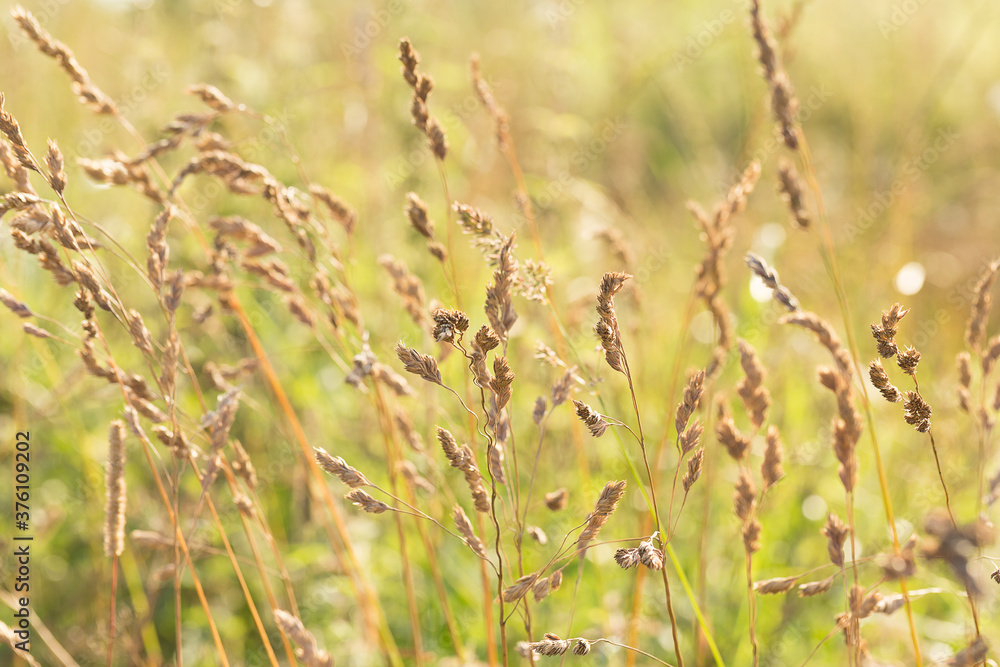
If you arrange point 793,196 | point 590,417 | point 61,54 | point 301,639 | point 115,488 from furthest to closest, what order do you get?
point 793,196 < point 61,54 < point 115,488 < point 301,639 < point 590,417

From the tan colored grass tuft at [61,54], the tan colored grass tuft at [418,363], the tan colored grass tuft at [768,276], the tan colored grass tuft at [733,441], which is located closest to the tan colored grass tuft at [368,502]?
the tan colored grass tuft at [418,363]

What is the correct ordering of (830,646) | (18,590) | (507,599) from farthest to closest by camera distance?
(830,646) → (18,590) → (507,599)

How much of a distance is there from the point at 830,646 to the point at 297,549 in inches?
55.8

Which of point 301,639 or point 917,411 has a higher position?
point 917,411

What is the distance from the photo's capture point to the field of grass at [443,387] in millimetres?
968

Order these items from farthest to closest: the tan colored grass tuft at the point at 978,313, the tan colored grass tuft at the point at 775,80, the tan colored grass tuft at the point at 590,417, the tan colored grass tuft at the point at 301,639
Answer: the tan colored grass tuft at the point at 775,80 → the tan colored grass tuft at the point at 978,313 → the tan colored grass tuft at the point at 301,639 → the tan colored grass tuft at the point at 590,417

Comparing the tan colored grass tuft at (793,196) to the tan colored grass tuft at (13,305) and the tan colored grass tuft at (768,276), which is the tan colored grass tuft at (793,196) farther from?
the tan colored grass tuft at (13,305)

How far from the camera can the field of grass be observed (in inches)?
38.1

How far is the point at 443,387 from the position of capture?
33.0 inches

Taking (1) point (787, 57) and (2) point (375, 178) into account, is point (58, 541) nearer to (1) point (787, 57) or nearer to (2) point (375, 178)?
(2) point (375, 178)

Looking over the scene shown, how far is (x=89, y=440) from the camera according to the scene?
2.03m

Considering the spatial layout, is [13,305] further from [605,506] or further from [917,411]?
[917,411]

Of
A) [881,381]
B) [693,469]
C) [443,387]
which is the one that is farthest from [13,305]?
[881,381]

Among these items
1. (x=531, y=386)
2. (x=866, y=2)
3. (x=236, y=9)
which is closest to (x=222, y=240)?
(x=531, y=386)
